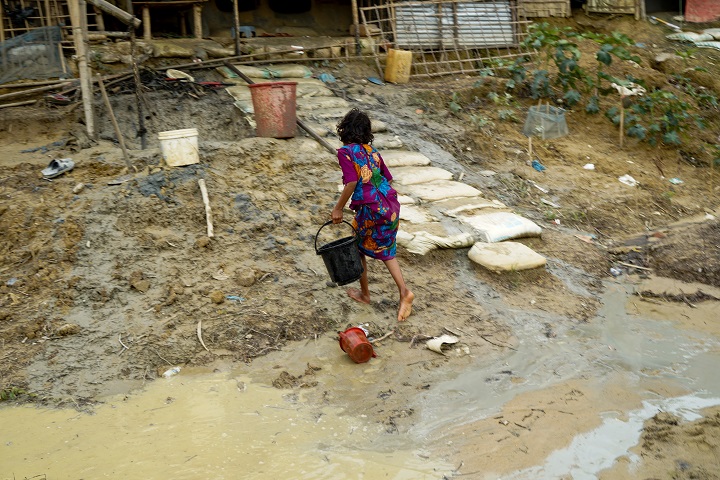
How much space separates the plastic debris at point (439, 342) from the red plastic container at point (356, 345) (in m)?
0.39

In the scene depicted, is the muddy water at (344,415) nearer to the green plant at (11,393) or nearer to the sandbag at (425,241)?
the green plant at (11,393)

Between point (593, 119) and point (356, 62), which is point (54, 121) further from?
point (593, 119)

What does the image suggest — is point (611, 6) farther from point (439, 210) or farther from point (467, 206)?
point (439, 210)

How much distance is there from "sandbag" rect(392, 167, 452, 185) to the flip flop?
109 inches

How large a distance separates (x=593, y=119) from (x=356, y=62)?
312cm

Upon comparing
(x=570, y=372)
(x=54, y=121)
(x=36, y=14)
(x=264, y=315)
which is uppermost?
(x=36, y=14)

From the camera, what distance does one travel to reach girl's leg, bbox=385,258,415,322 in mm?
4703

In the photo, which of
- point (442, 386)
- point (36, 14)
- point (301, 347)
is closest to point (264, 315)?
point (301, 347)

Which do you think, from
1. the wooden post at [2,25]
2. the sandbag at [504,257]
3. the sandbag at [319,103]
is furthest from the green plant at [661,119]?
the wooden post at [2,25]

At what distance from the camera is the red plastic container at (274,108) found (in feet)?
21.4

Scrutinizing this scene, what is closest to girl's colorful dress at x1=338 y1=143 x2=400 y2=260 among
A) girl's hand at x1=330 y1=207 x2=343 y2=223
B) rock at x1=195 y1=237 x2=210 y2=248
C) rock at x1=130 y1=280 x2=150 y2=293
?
girl's hand at x1=330 y1=207 x2=343 y2=223

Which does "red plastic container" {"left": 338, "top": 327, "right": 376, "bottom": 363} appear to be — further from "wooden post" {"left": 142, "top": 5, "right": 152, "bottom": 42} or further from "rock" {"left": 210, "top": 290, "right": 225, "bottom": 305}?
"wooden post" {"left": 142, "top": 5, "right": 152, "bottom": 42}

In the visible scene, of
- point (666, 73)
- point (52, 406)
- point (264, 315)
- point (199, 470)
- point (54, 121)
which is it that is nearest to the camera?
point (199, 470)

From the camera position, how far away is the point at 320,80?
876 centimetres
